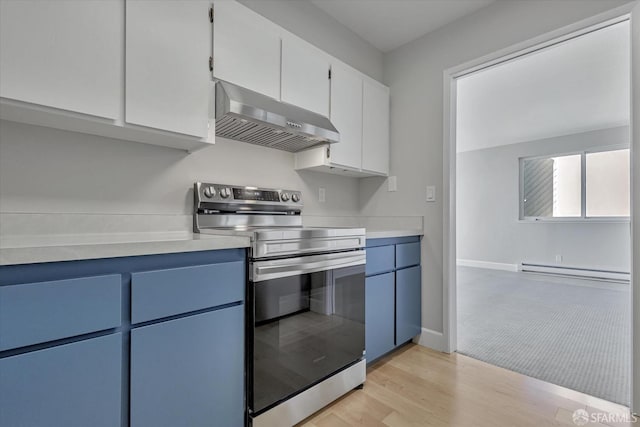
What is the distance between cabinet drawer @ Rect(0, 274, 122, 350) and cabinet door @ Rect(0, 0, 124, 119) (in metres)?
0.67

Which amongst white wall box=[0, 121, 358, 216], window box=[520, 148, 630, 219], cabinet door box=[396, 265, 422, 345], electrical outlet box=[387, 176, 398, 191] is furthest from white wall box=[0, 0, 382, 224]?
window box=[520, 148, 630, 219]

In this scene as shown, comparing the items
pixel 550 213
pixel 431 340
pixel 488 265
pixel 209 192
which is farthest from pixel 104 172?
pixel 550 213

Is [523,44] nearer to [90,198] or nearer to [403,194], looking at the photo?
[403,194]

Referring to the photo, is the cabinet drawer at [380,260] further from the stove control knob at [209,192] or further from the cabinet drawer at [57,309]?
the cabinet drawer at [57,309]

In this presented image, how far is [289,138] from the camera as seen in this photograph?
2000mm

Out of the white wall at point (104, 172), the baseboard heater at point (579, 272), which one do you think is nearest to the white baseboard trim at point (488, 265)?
the baseboard heater at point (579, 272)

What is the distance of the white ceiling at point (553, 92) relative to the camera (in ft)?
9.46

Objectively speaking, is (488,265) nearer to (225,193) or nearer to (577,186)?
(577,186)

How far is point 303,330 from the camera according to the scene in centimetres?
153

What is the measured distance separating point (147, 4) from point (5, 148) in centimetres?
83

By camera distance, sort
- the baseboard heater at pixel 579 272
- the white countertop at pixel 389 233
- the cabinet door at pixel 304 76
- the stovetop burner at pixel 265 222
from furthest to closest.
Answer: the baseboard heater at pixel 579 272, the white countertop at pixel 389 233, the cabinet door at pixel 304 76, the stovetop burner at pixel 265 222

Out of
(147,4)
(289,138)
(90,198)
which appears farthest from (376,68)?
(90,198)

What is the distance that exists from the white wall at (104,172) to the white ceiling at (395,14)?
1.27 metres

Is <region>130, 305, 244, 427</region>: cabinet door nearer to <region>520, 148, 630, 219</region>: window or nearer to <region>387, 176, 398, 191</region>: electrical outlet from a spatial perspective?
<region>387, 176, 398, 191</region>: electrical outlet
